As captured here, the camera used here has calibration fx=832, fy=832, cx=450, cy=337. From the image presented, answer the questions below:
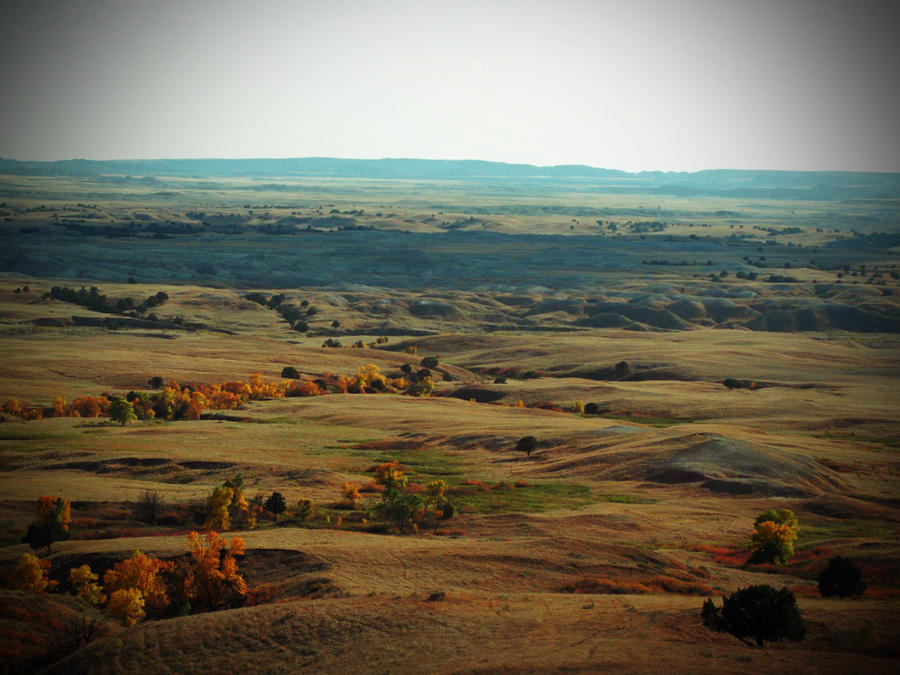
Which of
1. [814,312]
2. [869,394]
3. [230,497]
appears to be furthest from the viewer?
[814,312]

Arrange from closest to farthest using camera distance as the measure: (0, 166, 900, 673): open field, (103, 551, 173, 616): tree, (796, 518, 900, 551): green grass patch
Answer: (0, 166, 900, 673): open field → (103, 551, 173, 616): tree → (796, 518, 900, 551): green grass patch

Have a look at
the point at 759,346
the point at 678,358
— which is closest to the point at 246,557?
the point at 678,358

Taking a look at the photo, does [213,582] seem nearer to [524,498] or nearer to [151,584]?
[151,584]

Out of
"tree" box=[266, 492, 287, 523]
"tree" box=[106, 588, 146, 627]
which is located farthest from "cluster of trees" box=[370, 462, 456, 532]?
"tree" box=[106, 588, 146, 627]

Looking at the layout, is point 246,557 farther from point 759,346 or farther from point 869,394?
point 759,346

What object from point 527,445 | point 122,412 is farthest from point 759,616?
point 122,412

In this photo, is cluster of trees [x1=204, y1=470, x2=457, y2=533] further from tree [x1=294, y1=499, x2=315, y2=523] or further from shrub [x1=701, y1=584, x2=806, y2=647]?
shrub [x1=701, y1=584, x2=806, y2=647]

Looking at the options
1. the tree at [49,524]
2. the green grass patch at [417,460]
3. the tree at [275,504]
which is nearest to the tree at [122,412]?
the green grass patch at [417,460]
